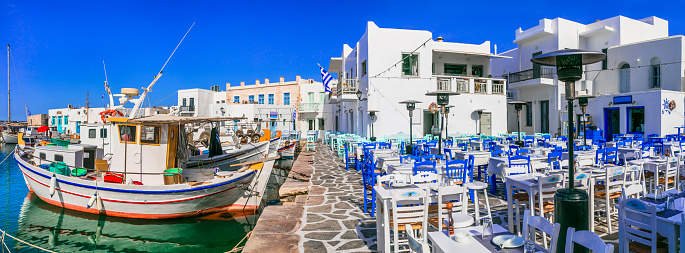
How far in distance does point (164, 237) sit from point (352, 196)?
4.56 meters

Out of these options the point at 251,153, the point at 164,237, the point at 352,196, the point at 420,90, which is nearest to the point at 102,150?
the point at 251,153

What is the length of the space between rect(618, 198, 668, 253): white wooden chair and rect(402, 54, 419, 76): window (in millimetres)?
17370

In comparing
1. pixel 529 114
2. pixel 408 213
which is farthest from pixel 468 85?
pixel 408 213

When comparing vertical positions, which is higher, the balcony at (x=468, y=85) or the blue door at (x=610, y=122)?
the balcony at (x=468, y=85)

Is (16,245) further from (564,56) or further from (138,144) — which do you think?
(564,56)

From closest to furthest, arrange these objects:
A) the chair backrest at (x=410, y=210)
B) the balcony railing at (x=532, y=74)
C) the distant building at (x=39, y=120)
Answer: the chair backrest at (x=410, y=210)
the balcony railing at (x=532, y=74)
the distant building at (x=39, y=120)

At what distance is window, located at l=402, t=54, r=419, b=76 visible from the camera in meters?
20.8

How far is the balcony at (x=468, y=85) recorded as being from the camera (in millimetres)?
20839

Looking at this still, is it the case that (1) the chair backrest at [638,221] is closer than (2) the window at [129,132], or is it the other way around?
(1) the chair backrest at [638,221]

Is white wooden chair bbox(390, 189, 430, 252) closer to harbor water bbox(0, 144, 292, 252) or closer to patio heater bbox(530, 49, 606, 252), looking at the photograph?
patio heater bbox(530, 49, 606, 252)

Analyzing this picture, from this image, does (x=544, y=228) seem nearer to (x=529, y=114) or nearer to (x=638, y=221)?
(x=638, y=221)

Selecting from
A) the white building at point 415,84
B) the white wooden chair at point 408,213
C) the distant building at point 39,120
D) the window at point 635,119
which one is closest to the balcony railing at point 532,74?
the white building at point 415,84

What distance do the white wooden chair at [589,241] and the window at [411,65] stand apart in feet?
60.0

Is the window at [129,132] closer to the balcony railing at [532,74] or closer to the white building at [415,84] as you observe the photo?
the white building at [415,84]
